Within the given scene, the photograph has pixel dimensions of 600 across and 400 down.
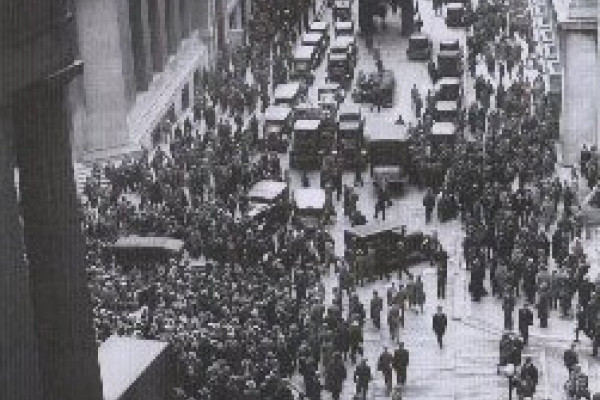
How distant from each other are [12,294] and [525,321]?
20014 mm

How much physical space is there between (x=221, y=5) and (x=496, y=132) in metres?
22.0

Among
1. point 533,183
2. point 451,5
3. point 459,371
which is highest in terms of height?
point 451,5

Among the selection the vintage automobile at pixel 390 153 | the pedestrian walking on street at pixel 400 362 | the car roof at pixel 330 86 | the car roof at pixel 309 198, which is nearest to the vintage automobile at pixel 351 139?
the vintage automobile at pixel 390 153

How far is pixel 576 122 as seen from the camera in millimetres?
51781

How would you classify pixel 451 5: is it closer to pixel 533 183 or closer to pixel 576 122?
pixel 576 122

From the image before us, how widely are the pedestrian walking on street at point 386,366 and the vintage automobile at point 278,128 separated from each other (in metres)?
19.5

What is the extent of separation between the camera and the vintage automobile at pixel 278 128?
52.6 metres

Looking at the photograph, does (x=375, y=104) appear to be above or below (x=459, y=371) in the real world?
above

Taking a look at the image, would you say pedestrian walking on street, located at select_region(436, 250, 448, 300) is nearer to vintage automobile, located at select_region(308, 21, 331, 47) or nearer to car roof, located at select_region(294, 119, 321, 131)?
car roof, located at select_region(294, 119, 321, 131)

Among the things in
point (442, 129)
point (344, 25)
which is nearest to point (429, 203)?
point (442, 129)

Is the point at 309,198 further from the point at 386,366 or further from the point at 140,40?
the point at 140,40

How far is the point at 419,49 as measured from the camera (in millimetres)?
67312

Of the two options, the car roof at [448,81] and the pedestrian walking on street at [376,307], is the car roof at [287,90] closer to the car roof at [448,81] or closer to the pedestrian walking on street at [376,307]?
the car roof at [448,81]

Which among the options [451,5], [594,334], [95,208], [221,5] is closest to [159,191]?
[95,208]
